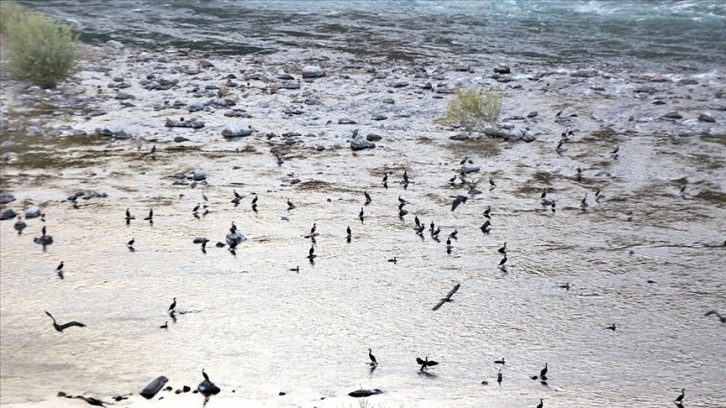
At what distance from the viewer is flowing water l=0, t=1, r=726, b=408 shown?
6305 millimetres

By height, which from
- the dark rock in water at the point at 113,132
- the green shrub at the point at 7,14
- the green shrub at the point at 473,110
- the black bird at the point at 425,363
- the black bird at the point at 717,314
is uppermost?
the green shrub at the point at 7,14

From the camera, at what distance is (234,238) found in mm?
8742

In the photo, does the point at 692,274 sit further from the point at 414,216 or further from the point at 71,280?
the point at 71,280

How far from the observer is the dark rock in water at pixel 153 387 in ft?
19.5

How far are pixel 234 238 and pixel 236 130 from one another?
12.9 ft

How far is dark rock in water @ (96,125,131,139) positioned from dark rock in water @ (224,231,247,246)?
13.7 feet

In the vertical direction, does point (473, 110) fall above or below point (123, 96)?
above

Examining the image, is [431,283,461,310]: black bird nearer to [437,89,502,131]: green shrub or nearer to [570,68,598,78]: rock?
[437,89,502,131]: green shrub

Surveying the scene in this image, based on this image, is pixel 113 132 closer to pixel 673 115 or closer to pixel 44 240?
pixel 44 240

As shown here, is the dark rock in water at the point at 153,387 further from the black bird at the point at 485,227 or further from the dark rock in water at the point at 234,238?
the black bird at the point at 485,227

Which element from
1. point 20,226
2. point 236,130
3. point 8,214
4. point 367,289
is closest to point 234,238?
point 367,289

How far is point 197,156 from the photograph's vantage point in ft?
37.8

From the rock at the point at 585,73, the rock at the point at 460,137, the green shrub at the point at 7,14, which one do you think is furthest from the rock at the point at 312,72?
the green shrub at the point at 7,14

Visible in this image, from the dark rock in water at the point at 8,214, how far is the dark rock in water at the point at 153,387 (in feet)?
13.0
